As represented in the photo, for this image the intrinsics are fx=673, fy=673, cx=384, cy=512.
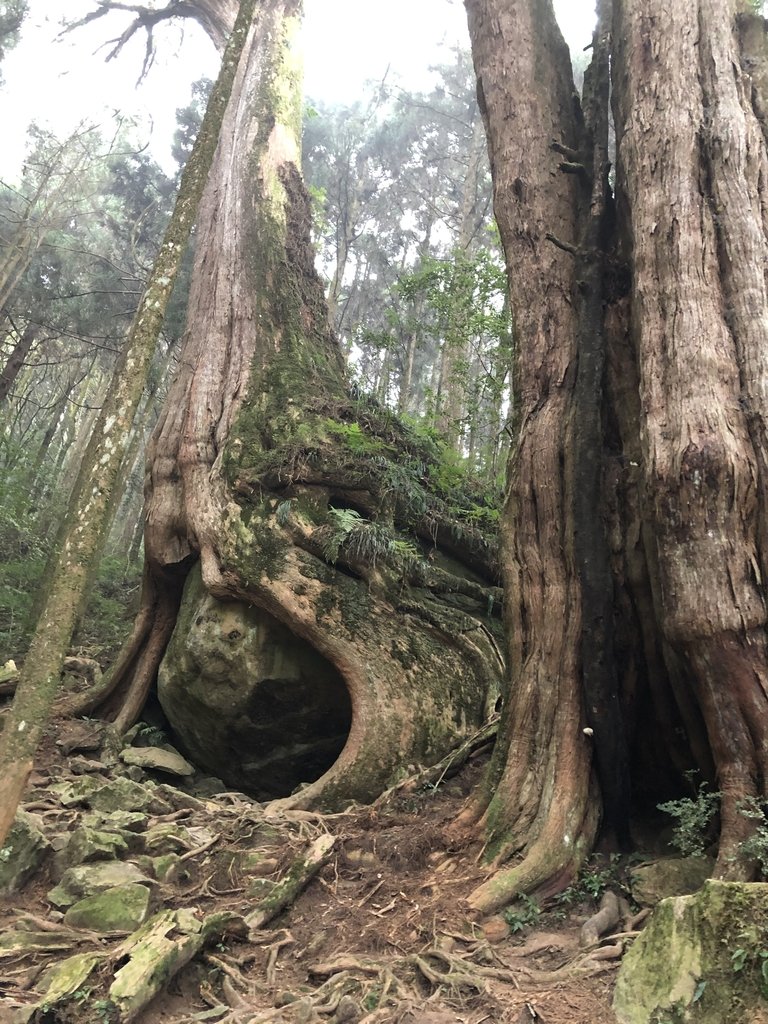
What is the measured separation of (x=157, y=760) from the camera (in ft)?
21.0

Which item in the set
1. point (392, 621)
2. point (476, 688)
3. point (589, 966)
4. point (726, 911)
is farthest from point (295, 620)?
point (726, 911)

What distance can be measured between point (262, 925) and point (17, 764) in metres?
1.65

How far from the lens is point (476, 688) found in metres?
6.27

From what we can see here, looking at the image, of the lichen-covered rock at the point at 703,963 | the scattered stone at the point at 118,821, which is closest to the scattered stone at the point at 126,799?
the scattered stone at the point at 118,821

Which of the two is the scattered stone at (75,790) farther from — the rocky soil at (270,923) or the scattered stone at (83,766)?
the scattered stone at (83,766)

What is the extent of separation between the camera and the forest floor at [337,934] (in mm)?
2707

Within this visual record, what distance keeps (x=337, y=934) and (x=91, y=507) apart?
2.94 m

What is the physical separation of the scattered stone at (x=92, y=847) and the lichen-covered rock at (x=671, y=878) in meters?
3.07

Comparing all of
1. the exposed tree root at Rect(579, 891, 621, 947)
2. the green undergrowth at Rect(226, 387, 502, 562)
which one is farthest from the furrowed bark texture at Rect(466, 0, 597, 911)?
the green undergrowth at Rect(226, 387, 502, 562)

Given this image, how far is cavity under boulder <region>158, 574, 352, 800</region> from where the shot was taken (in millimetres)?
6477

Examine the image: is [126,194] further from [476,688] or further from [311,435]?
[476,688]

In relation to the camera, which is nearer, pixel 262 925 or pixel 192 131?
pixel 262 925

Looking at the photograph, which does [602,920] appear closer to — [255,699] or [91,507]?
[91,507]

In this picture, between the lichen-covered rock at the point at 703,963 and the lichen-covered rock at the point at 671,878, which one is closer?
the lichen-covered rock at the point at 703,963
